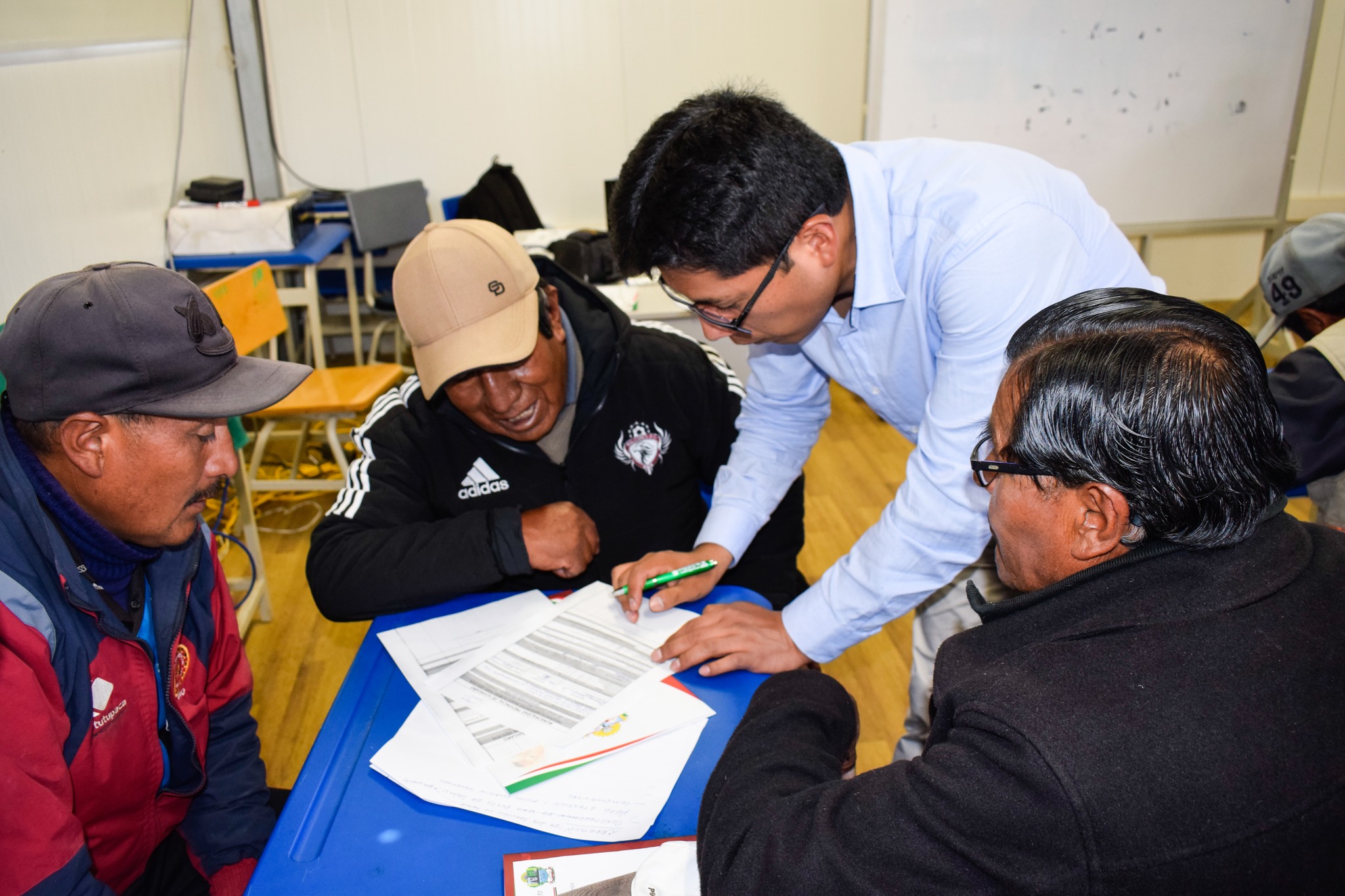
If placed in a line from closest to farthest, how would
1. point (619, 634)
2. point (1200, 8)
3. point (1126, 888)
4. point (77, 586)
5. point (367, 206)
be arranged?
point (1126, 888)
point (77, 586)
point (619, 634)
point (1200, 8)
point (367, 206)

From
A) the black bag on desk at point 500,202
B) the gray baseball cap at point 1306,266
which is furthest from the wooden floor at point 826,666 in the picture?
the black bag on desk at point 500,202

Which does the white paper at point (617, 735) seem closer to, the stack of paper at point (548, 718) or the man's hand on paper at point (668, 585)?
the stack of paper at point (548, 718)

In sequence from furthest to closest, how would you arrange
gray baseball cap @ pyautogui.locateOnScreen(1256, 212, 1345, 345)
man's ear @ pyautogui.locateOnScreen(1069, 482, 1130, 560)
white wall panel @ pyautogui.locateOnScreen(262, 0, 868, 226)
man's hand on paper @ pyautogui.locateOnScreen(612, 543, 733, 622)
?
white wall panel @ pyautogui.locateOnScreen(262, 0, 868, 226), gray baseball cap @ pyautogui.locateOnScreen(1256, 212, 1345, 345), man's hand on paper @ pyautogui.locateOnScreen(612, 543, 733, 622), man's ear @ pyautogui.locateOnScreen(1069, 482, 1130, 560)

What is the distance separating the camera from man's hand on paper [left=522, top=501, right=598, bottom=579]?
4.88ft

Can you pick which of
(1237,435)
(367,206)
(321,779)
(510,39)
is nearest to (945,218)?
(1237,435)

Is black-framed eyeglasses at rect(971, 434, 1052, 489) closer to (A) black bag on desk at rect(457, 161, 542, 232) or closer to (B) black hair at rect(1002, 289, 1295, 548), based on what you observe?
(B) black hair at rect(1002, 289, 1295, 548)

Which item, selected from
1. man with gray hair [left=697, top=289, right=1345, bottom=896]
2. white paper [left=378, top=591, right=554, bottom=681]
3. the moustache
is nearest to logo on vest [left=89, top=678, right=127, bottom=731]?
the moustache

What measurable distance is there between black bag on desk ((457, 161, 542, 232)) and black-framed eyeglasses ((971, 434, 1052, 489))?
3940mm

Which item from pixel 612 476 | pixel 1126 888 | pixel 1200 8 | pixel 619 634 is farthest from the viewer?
pixel 1200 8

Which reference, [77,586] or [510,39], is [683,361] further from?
[510,39]

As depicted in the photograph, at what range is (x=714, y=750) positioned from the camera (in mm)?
1099

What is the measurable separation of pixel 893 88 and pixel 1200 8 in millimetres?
1387

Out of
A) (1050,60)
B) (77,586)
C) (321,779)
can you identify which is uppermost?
(1050,60)

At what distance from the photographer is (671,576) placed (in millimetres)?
1418
